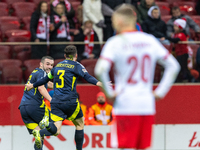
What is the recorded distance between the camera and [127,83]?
3547 mm

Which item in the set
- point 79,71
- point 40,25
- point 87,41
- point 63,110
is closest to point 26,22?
point 40,25

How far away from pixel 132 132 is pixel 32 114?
3703mm

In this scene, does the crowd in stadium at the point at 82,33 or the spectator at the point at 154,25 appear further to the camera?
the spectator at the point at 154,25

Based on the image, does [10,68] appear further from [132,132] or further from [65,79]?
[132,132]

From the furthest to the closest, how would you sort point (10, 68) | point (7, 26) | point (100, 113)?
point (7, 26) < point (100, 113) < point (10, 68)

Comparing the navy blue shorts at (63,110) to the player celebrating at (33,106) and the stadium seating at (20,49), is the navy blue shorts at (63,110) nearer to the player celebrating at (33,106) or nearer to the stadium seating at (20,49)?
the player celebrating at (33,106)

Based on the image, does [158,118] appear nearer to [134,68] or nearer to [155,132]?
[155,132]

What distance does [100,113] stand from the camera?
27.5 feet

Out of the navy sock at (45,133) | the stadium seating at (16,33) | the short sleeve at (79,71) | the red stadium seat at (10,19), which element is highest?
the red stadium seat at (10,19)

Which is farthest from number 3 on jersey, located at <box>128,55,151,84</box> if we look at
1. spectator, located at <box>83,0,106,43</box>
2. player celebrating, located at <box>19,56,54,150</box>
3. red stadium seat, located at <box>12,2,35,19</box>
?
red stadium seat, located at <box>12,2,35,19</box>

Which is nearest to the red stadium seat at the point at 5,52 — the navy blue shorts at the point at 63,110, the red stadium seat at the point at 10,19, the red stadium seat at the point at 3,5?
the navy blue shorts at the point at 63,110

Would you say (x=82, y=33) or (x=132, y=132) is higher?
(x=82, y=33)

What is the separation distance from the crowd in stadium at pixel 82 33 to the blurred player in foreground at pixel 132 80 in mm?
4459

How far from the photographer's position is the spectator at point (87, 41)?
8.10 metres
